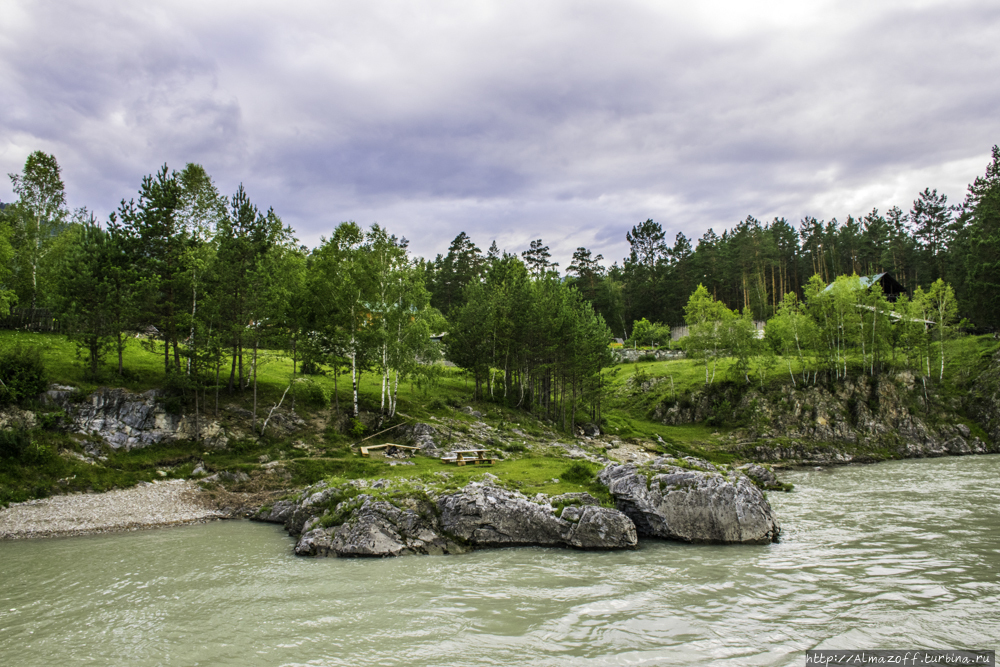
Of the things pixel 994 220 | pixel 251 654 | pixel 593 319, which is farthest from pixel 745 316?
pixel 251 654

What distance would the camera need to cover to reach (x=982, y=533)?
677 inches

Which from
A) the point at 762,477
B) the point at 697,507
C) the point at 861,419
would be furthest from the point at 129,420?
the point at 861,419

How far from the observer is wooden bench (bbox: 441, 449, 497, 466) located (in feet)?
92.1

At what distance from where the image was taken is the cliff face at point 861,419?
47500 mm

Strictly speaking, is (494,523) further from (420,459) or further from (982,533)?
(982,533)

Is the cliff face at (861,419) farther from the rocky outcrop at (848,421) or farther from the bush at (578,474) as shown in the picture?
the bush at (578,474)

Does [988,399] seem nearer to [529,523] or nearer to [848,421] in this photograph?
[848,421]

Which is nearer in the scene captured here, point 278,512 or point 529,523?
point 529,523

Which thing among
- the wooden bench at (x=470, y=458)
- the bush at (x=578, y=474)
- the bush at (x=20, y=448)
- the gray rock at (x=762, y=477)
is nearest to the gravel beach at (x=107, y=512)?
the bush at (x=20, y=448)

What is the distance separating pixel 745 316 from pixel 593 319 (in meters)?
25.6

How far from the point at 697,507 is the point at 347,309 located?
26557mm

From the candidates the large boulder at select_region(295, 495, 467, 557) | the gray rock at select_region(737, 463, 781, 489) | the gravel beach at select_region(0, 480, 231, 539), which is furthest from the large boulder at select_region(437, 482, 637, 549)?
the gray rock at select_region(737, 463, 781, 489)

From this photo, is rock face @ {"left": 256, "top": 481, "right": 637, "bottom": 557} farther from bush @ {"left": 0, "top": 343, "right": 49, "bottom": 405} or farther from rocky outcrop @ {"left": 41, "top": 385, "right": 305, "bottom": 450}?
bush @ {"left": 0, "top": 343, "right": 49, "bottom": 405}

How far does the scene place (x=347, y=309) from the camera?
1414 inches
